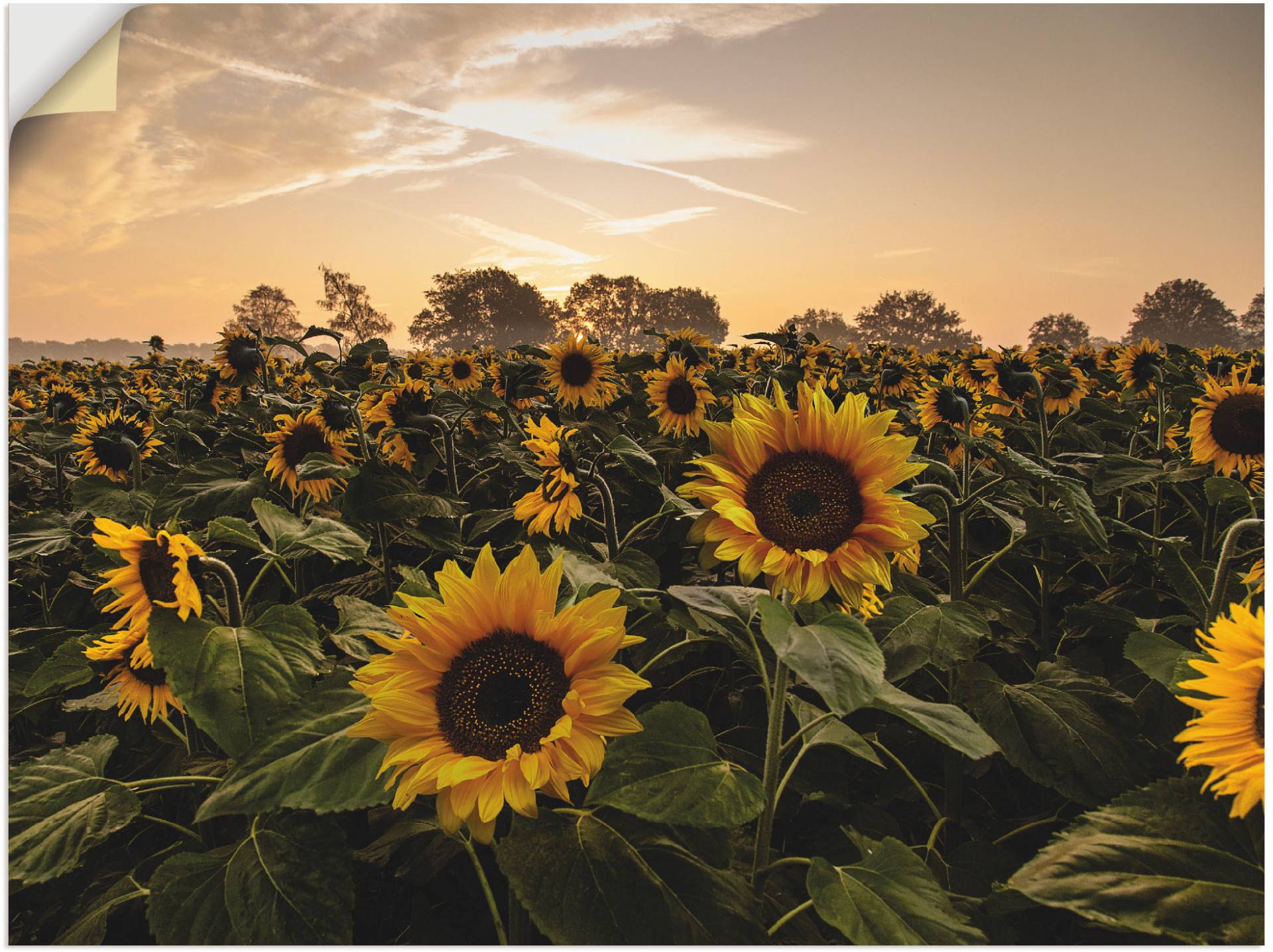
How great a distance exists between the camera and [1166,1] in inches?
58.4

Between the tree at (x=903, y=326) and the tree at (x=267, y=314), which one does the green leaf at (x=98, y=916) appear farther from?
the tree at (x=903, y=326)

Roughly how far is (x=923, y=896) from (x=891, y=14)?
5.75 ft

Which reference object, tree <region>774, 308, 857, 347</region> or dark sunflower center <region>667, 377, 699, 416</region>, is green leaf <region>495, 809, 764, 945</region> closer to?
dark sunflower center <region>667, 377, 699, 416</region>

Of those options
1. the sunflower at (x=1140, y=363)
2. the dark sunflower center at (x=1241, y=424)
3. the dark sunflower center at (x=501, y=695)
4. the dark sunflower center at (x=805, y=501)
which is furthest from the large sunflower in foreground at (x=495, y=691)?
the sunflower at (x=1140, y=363)

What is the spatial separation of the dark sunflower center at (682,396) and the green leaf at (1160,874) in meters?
2.89

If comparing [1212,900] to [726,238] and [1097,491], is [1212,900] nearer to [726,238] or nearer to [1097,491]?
[1097,491]

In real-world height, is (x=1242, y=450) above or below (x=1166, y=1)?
below

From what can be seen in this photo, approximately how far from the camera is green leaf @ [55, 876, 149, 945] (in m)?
1.10

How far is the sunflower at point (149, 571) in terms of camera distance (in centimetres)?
109

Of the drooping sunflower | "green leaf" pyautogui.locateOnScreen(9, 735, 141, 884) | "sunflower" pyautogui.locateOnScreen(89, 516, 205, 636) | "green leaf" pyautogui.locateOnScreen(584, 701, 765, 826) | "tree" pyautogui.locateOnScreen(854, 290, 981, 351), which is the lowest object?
"green leaf" pyautogui.locateOnScreen(9, 735, 141, 884)

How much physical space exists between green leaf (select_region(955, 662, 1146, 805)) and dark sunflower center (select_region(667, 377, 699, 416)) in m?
2.40

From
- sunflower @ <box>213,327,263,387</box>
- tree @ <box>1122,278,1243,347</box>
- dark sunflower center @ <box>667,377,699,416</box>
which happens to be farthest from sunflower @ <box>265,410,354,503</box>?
tree @ <box>1122,278,1243,347</box>

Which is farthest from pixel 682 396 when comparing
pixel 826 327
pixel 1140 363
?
pixel 826 327

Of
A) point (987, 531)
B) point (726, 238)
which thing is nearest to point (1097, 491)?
point (987, 531)
